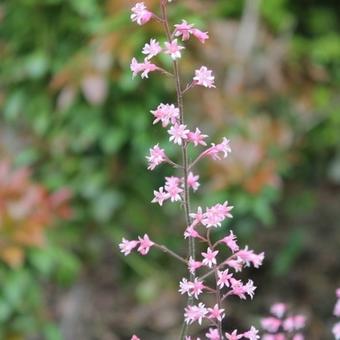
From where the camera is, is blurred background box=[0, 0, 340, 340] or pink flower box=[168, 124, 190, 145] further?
blurred background box=[0, 0, 340, 340]

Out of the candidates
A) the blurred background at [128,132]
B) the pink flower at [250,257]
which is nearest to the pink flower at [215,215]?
the pink flower at [250,257]

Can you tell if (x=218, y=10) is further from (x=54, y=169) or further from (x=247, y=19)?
(x=54, y=169)

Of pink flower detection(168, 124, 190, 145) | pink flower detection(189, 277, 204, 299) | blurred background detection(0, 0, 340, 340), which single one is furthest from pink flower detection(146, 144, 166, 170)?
blurred background detection(0, 0, 340, 340)

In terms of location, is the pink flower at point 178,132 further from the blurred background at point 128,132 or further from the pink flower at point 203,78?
the blurred background at point 128,132

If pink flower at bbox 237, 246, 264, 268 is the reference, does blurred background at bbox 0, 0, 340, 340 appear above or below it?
above

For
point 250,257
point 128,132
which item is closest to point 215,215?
point 250,257

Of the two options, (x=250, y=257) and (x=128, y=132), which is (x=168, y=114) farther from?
(x=128, y=132)

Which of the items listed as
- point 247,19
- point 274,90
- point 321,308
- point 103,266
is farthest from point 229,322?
point 247,19

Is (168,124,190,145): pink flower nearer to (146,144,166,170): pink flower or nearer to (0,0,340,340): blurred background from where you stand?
(146,144,166,170): pink flower

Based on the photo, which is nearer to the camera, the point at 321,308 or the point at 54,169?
the point at 54,169
